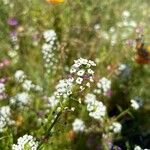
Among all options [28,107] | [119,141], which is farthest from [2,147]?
[119,141]

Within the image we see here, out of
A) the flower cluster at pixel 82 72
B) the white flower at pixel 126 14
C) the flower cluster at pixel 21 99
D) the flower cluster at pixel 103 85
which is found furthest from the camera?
the white flower at pixel 126 14

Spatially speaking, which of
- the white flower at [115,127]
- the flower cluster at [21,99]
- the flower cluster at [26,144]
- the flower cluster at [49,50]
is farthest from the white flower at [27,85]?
the flower cluster at [26,144]

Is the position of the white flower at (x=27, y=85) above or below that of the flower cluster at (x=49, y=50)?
below

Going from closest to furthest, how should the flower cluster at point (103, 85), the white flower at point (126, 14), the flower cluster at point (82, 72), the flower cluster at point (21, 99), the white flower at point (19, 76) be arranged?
the flower cluster at point (82, 72) → the flower cluster at point (21, 99) → the flower cluster at point (103, 85) → the white flower at point (19, 76) → the white flower at point (126, 14)

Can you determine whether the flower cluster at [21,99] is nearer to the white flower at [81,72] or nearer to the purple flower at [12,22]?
the purple flower at [12,22]

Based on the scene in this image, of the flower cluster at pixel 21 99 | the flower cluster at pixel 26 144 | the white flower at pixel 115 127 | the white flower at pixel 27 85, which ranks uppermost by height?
the white flower at pixel 27 85

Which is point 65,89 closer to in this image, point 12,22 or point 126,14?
point 12,22

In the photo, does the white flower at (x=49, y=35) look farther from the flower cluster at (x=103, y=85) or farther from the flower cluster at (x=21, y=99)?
the flower cluster at (x=21, y=99)

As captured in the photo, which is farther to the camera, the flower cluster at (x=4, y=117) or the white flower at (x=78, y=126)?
the white flower at (x=78, y=126)
